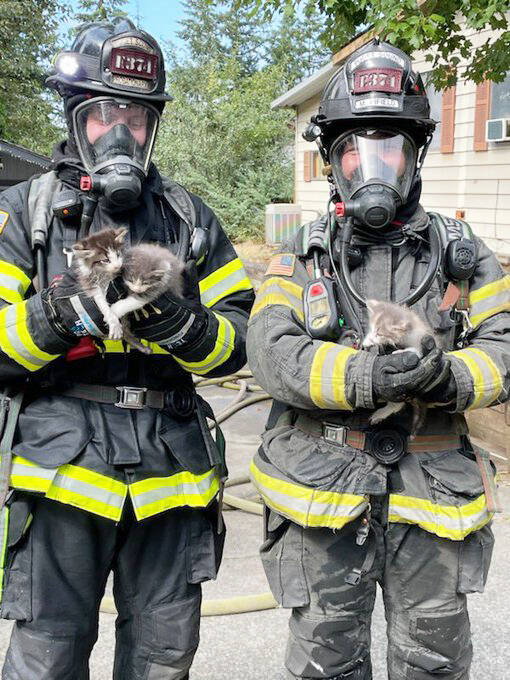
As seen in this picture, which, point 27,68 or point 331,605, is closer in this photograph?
point 331,605

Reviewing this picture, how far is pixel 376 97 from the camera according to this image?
2.28 meters

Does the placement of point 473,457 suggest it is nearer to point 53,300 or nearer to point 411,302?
point 411,302

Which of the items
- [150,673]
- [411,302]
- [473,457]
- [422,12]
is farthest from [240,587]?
[422,12]

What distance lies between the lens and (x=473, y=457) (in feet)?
7.57

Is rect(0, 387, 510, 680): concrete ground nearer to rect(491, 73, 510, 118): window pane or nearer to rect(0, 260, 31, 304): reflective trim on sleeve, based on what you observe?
rect(0, 260, 31, 304): reflective trim on sleeve

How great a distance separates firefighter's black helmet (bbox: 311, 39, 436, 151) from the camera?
2.29 metres

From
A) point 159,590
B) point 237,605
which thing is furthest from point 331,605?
point 237,605

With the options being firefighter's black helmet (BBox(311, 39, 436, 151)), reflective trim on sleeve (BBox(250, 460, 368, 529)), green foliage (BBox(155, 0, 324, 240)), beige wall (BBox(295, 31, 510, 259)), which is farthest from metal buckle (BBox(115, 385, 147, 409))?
green foliage (BBox(155, 0, 324, 240))

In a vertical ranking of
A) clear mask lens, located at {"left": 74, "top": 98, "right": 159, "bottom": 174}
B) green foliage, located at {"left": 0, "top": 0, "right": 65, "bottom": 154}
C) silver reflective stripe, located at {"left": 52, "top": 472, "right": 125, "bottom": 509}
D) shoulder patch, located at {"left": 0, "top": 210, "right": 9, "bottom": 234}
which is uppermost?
green foliage, located at {"left": 0, "top": 0, "right": 65, "bottom": 154}

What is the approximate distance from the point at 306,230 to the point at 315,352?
0.51 meters

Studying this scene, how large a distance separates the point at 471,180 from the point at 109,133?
28.6 ft

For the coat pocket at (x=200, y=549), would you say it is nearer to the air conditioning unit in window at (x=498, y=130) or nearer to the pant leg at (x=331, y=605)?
the pant leg at (x=331, y=605)

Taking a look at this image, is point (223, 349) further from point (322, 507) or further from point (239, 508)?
point (239, 508)

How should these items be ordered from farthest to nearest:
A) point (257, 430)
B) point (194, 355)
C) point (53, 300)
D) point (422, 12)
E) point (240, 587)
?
1. point (257, 430)
2. point (422, 12)
3. point (240, 587)
4. point (194, 355)
5. point (53, 300)
